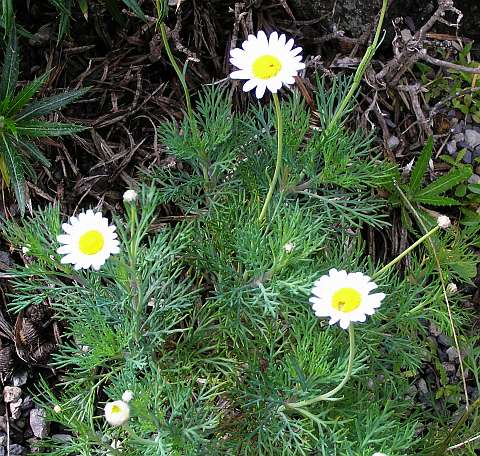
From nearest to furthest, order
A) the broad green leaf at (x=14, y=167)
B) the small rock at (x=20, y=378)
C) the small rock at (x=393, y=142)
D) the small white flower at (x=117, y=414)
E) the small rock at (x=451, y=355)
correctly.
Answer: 1. the small white flower at (x=117, y=414)
2. the broad green leaf at (x=14, y=167)
3. the small rock at (x=20, y=378)
4. the small rock at (x=451, y=355)
5. the small rock at (x=393, y=142)

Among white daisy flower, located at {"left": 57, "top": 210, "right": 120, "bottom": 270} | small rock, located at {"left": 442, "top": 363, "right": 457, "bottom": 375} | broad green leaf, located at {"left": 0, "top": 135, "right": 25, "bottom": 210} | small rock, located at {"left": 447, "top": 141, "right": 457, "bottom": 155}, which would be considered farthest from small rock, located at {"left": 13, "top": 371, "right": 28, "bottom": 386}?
small rock, located at {"left": 447, "top": 141, "right": 457, "bottom": 155}

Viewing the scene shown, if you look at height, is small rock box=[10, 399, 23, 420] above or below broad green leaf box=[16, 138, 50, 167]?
below

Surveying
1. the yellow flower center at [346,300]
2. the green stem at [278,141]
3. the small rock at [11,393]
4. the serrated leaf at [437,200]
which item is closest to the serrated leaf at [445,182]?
the serrated leaf at [437,200]

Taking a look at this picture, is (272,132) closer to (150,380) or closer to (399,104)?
(399,104)

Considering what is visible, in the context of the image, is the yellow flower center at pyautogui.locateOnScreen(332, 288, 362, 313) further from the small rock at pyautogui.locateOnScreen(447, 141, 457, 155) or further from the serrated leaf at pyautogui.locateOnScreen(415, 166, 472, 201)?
the small rock at pyautogui.locateOnScreen(447, 141, 457, 155)

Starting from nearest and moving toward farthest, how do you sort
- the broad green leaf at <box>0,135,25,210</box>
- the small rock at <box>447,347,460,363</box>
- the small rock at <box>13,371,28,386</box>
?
the broad green leaf at <box>0,135,25,210</box>
the small rock at <box>13,371,28,386</box>
the small rock at <box>447,347,460,363</box>

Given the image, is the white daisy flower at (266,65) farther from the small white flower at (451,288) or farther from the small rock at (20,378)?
the small rock at (20,378)

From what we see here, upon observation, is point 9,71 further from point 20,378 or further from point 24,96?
point 20,378
